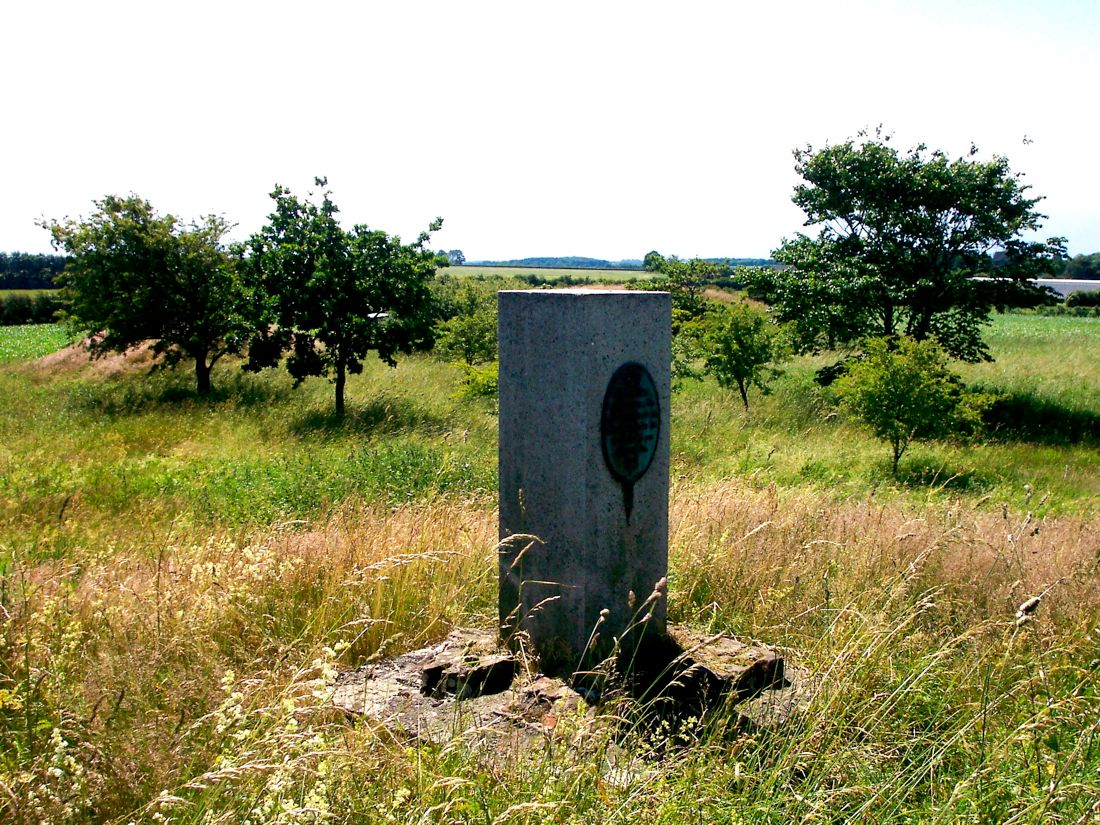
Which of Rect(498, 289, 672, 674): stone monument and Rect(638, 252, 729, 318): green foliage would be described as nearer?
Rect(498, 289, 672, 674): stone monument

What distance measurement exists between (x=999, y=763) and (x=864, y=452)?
11898 millimetres

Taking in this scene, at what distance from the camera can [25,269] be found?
251 ft

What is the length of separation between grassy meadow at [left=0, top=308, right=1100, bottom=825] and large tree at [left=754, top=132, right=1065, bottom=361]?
26.2ft

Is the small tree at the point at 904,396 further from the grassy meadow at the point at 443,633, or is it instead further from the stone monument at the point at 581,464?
the stone monument at the point at 581,464

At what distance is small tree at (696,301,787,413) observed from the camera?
57.1 feet

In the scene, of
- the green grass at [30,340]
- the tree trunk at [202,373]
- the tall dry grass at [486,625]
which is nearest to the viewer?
the tall dry grass at [486,625]

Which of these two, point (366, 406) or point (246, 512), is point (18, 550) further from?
point (366, 406)

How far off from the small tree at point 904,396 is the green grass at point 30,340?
25.4m

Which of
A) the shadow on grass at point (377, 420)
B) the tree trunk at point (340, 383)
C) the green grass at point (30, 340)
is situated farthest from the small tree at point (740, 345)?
the green grass at point (30, 340)

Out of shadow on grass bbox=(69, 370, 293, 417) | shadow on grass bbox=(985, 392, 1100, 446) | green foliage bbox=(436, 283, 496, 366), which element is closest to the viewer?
shadow on grass bbox=(985, 392, 1100, 446)

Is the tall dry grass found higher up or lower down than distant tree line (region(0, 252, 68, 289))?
lower down

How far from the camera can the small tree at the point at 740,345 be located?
57.1ft

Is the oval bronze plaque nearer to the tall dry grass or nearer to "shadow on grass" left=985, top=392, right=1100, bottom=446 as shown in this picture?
the tall dry grass

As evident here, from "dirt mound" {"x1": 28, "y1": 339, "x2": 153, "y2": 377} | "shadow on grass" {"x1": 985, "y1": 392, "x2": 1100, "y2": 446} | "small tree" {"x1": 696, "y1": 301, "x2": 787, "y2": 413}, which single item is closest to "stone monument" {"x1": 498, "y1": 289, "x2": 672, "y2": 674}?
"small tree" {"x1": 696, "y1": 301, "x2": 787, "y2": 413}
